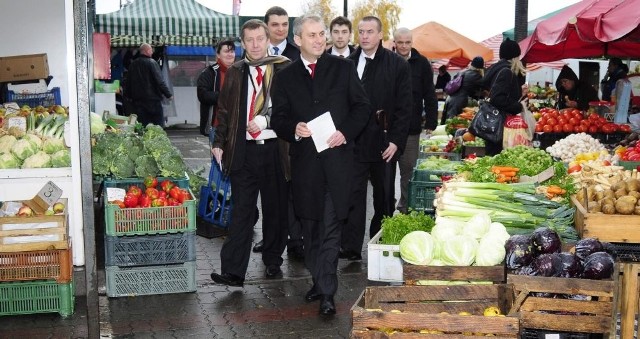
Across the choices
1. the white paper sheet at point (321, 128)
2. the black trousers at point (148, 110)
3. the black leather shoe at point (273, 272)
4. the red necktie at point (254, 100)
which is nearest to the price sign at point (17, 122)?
the red necktie at point (254, 100)

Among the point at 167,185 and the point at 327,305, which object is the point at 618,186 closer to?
the point at 327,305

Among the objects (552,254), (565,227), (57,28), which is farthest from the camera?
(57,28)

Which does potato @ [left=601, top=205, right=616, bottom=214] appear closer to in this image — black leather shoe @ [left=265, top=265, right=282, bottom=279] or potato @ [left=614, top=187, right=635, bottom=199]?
potato @ [left=614, top=187, right=635, bottom=199]

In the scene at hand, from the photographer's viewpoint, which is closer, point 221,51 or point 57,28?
point 221,51

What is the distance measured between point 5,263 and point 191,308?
1464 mm

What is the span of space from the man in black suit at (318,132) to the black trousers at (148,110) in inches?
446

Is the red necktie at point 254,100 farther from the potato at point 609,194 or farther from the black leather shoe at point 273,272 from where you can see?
the potato at point 609,194

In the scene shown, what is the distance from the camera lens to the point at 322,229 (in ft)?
22.3

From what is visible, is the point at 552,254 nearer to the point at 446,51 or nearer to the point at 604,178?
the point at 604,178

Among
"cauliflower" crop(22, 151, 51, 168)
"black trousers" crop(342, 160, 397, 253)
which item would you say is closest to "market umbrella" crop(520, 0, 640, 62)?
"black trousers" crop(342, 160, 397, 253)

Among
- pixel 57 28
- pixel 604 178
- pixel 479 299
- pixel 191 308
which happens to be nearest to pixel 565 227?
pixel 604 178

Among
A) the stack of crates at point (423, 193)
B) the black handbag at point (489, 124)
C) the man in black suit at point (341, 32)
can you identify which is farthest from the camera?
the black handbag at point (489, 124)

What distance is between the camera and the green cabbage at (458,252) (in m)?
5.30

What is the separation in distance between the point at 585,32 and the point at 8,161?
24.4ft
